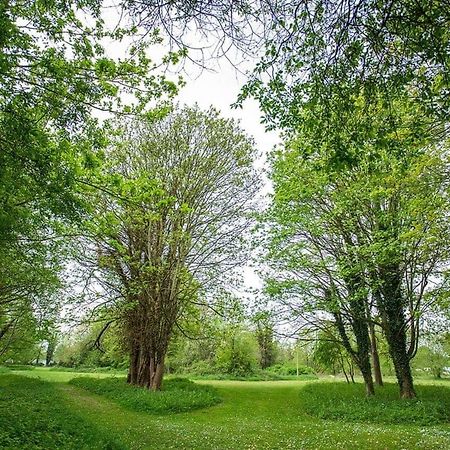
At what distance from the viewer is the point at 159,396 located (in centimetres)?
1712

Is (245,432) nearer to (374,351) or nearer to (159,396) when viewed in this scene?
(159,396)

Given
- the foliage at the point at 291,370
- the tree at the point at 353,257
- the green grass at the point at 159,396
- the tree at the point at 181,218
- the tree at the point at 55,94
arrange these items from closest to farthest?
the tree at the point at 55,94 → the tree at the point at 353,257 → the green grass at the point at 159,396 → the tree at the point at 181,218 → the foliage at the point at 291,370

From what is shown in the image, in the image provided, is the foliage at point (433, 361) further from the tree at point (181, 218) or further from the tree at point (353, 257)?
the tree at point (181, 218)

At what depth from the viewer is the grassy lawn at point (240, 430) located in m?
9.01

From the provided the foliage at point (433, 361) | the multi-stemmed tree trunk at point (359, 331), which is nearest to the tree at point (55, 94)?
the multi-stemmed tree trunk at point (359, 331)

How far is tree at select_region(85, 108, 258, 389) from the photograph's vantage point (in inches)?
778

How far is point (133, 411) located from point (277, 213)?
10973 millimetres

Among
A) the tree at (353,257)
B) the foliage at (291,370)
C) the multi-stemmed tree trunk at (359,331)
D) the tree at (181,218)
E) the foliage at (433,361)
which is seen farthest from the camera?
the foliage at (291,370)

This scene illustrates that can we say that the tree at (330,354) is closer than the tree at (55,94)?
No

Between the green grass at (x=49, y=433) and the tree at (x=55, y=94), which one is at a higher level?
the tree at (x=55, y=94)

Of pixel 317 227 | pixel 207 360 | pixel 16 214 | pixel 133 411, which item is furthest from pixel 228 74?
pixel 207 360

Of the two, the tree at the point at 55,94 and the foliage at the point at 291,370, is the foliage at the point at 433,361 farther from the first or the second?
the tree at the point at 55,94

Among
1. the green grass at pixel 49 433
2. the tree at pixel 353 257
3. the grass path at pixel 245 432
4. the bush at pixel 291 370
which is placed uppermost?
the tree at pixel 353 257

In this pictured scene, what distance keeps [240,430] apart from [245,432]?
1.48 feet
